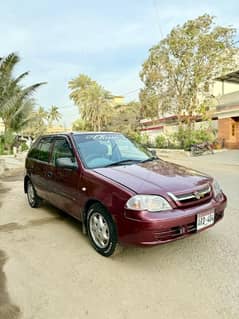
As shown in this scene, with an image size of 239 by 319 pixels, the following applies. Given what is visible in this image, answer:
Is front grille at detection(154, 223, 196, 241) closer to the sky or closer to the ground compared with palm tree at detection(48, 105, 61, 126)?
closer to the ground

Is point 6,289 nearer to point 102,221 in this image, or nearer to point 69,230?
point 102,221

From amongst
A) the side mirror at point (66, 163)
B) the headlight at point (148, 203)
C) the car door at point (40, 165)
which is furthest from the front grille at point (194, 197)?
the car door at point (40, 165)

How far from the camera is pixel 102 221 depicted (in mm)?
3619

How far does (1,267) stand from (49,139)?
251 centimetres

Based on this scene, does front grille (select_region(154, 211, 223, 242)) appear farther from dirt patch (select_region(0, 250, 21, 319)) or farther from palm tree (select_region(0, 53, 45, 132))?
palm tree (select_region(0, 53, 45, 132))

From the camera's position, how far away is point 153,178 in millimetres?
3539

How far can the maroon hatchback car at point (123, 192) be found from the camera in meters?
3.12

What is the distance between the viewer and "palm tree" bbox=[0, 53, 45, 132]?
1661 cm

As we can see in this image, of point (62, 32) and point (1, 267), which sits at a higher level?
point (62, 32)

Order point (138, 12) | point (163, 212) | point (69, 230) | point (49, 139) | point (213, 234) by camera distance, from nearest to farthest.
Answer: point (163, 212) → point (213, 234) → point (69, 230) → point (49, 139) → point (138, 12)

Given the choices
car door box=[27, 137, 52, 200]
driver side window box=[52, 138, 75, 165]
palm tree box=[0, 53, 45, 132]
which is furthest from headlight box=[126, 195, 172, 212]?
palm tree box=[0, 53, 45, 132]

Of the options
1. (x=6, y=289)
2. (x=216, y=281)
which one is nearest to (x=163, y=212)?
(x=216, y=281)

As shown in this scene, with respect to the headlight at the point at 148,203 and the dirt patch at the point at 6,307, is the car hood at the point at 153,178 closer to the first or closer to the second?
the headlight at the point at 148,203

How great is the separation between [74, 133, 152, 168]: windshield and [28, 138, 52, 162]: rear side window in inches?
35.9
